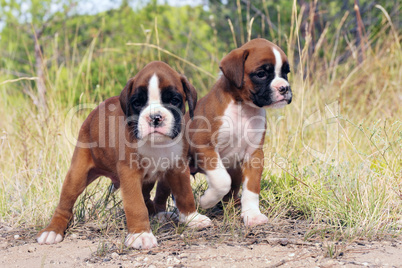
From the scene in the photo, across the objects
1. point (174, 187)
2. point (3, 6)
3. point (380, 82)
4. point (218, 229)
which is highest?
point (3, 6)

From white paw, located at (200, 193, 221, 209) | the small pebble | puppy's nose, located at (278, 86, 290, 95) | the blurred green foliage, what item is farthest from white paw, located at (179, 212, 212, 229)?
the blurred green foliage

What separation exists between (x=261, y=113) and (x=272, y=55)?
550 millimetres

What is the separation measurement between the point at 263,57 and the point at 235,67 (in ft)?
0.83

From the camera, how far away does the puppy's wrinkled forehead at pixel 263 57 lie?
13.6 feet

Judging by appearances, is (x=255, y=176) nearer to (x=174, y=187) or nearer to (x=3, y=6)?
(x=174, y=187)

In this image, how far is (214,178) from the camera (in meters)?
4.10

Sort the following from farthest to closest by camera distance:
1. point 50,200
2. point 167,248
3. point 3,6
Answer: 1. point 3,6
2. point 50,200
3. point 167,248

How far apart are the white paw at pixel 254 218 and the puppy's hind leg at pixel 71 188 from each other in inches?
55.3

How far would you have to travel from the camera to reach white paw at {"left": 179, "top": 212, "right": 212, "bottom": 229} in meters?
4.08

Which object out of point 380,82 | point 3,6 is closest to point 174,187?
point 380,82

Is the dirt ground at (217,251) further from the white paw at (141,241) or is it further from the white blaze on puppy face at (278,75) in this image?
the white blaze on puppy face at (278,75)

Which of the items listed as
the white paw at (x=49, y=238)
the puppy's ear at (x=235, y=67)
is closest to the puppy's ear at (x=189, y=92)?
the puppy's ear at (x=235, y=67)

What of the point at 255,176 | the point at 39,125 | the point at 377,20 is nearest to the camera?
the point at 255,176

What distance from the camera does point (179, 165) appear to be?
4.00m
